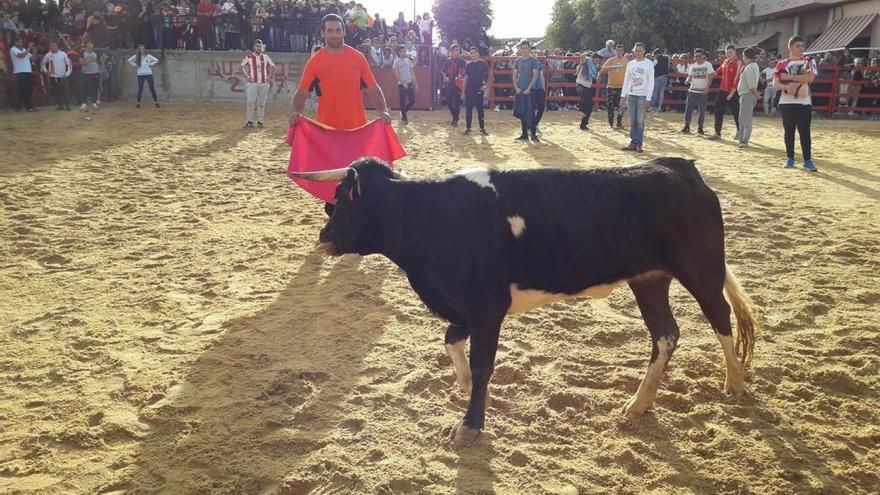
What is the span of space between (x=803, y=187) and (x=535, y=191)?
23.7 ft

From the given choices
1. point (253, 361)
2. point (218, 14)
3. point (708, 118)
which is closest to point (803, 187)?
point (253, 361)

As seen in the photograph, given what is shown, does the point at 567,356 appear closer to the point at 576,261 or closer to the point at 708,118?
the point at 576,261

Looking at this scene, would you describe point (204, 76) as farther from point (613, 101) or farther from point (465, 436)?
point (465, 436)

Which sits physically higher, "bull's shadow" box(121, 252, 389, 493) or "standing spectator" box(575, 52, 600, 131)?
"standing spectator" box(575, 52, 600, 131)

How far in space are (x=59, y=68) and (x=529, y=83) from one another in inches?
526

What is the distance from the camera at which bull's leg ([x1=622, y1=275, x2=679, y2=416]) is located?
338cm

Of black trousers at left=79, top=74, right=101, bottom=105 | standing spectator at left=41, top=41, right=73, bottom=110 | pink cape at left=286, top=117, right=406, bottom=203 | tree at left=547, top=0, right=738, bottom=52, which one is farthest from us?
tree at left=547, top=0, right=738, bottom=52

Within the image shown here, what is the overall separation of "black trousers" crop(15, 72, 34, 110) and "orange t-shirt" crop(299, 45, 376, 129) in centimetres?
1496

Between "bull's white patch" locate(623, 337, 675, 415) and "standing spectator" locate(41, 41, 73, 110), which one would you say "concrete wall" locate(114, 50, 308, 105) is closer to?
"standing spectator" locate(41, 41, 73, 110)

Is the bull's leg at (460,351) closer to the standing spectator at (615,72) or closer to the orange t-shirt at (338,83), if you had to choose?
the orange t-shirt at (338,83)

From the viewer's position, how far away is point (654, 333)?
140 inches

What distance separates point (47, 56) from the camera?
17.3 meters

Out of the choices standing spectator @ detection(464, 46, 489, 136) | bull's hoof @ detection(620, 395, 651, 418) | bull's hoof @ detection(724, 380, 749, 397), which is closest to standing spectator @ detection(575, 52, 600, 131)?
standing spectator @ detection(464, 46, 489, 136)

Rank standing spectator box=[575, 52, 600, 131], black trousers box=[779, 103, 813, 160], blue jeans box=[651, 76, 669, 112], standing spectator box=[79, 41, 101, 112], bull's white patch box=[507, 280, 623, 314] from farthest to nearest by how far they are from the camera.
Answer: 1. blue jeans box=[651, 76, 669, 112]
2. standing spectator box=[79, 41, 101, 112]
3. standing spectator box=[575, 52, 600, 131]
4. black trousers box=[779, 103, 813, 160]
5. bull's white patch box=[507, 280, 623, 314]
